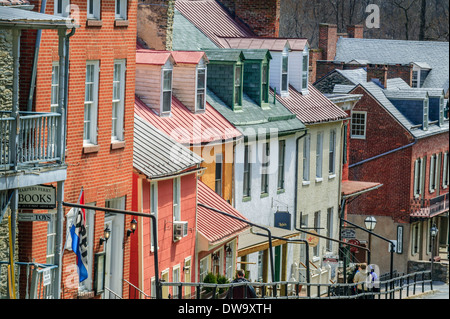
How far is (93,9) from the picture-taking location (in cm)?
2425

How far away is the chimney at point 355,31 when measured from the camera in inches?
2373

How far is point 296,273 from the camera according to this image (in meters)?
38.5

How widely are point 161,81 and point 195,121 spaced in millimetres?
2503

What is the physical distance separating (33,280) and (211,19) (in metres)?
21.1

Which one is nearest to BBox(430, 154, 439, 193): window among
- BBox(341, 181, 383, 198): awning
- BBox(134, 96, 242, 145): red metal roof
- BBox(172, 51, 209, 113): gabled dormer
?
BBox(341, 181, 383, 198): awning

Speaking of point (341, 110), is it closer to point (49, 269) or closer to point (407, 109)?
point (407, 109)

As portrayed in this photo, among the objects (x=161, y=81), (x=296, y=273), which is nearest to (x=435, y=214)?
(x=296, y=273)

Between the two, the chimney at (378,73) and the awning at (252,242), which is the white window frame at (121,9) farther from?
the chimney at (378,73)

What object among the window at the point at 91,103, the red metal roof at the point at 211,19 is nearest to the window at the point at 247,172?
the red metal roof at the point at 211,19

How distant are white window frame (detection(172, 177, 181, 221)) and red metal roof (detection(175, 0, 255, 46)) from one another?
10.9 meters

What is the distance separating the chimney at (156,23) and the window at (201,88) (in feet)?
5.45

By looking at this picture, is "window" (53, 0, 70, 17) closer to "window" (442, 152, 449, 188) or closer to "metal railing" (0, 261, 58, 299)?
"metal railing" (0, 261, 58, 299)

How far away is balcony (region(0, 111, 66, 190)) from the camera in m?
19.5

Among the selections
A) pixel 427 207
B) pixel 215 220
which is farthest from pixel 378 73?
pixel 215 220
